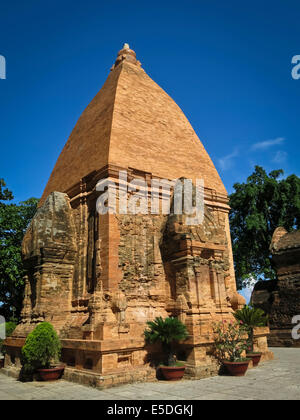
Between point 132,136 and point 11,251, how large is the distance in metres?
10.3

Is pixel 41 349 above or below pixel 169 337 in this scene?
below

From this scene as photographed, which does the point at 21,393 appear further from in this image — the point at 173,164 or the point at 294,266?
the point at 294,266

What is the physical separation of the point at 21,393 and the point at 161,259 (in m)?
4.82

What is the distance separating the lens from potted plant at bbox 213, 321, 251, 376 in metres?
8.17

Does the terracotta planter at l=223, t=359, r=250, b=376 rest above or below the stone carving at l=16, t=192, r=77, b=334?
below

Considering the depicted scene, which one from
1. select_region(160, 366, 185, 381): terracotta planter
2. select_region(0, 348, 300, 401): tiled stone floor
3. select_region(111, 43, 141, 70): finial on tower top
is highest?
select_region(111, 43, 141, 70): finial on tower top

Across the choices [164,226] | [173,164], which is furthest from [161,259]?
[173,164]

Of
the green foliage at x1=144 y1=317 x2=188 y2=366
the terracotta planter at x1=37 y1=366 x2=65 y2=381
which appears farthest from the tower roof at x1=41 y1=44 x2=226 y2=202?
the terracotta planter at x1=37 y1=366 x2=65 y2=381

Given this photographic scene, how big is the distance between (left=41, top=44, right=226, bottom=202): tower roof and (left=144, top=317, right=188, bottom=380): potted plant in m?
4.58

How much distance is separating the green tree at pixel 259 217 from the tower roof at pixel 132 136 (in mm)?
10331

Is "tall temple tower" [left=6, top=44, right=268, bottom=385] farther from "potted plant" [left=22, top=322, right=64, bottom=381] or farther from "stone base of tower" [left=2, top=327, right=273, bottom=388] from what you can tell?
"potted plant" [left=22, top=322, right=64, bottom=381]

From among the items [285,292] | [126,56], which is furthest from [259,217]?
[126,56]

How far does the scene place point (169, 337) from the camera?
796cm

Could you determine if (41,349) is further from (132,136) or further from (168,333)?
(132,136)
